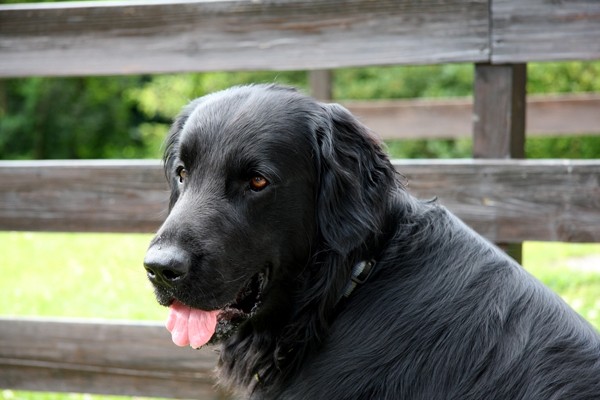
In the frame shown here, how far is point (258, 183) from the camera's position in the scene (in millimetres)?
2820

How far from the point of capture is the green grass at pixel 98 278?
6.82m

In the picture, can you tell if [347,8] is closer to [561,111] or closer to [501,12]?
[501,12]

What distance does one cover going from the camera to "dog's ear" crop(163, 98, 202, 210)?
3.16 metres

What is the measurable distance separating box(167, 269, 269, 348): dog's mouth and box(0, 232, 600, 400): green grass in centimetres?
276

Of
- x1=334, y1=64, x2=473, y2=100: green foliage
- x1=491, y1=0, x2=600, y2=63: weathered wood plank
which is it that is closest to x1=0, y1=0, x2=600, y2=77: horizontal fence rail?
x1=491, y1=0, x2=600, y2=63: weathered wood plank

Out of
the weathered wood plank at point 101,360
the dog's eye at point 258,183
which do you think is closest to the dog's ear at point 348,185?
the dog's eye at point 258,183

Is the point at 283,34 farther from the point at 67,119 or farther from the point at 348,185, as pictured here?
the point at 67,119

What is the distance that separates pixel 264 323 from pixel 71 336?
2083 millimetres

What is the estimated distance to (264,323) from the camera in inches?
117

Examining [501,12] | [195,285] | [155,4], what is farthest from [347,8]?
[195,285]

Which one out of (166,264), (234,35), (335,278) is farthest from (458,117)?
(166,264)

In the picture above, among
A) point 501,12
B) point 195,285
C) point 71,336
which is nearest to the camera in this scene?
point 195,285

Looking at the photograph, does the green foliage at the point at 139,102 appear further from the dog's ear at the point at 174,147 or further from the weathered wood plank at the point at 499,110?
the dog's ear at the point at 174,147

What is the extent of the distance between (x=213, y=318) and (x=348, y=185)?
680mm
